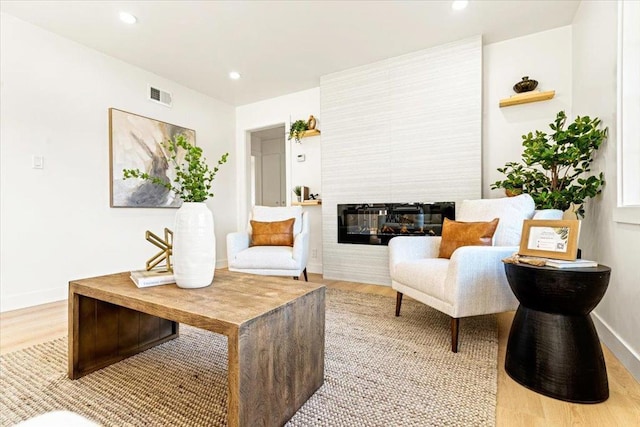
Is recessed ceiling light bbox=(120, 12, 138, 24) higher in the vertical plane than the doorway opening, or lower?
higher

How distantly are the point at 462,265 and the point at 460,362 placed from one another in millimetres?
475

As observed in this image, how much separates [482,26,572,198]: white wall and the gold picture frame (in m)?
1.55

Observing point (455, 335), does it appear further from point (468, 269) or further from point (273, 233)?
point (273, 233)

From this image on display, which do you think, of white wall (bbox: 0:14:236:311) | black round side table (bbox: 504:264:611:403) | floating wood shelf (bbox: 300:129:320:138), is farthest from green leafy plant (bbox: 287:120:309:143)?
black round side table (bbox: 504:264:611:403)

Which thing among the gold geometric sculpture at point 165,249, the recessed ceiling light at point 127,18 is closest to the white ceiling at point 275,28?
the recessed ceiling light at point 127,18

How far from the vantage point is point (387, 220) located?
10.7 feet

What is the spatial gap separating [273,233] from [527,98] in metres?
2.63

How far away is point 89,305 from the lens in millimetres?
1416

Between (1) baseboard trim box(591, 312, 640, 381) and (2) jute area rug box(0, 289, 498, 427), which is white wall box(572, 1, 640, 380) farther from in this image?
(2) jute area rug box(0, 289, 498, 427)

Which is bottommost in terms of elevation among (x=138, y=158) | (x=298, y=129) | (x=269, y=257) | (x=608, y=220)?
(x=269, y=257)

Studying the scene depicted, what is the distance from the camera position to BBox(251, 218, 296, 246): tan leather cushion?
3047 mm

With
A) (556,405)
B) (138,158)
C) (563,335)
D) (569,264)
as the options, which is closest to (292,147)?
(138,158)

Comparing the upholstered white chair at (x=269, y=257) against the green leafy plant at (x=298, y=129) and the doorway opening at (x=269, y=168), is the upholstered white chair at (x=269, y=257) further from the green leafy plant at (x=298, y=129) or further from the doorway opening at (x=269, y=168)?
the doorway opening at (x=269, y=168)

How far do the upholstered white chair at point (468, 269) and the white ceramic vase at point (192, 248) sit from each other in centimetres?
122
